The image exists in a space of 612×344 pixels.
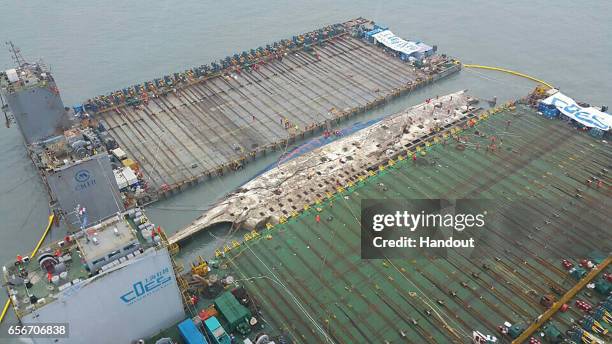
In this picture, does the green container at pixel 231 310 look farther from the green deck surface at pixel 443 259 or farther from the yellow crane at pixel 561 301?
the yellow crane at pixel 561 301

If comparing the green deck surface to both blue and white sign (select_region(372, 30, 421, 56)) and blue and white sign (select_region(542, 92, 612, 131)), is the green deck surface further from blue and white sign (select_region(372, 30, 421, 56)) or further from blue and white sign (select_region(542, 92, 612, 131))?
blue and white sign (select_region(372, 30, 421, 56))

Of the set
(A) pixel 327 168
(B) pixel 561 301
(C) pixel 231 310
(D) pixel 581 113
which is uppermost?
(D) pixel 581 113

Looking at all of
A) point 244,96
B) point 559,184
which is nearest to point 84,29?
point 244,96

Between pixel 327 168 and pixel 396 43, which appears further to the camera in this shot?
pixel 396 43

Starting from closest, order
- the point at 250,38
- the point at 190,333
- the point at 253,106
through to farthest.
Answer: the point at 190,333 < the point at 253,106 < the point at 250,38
